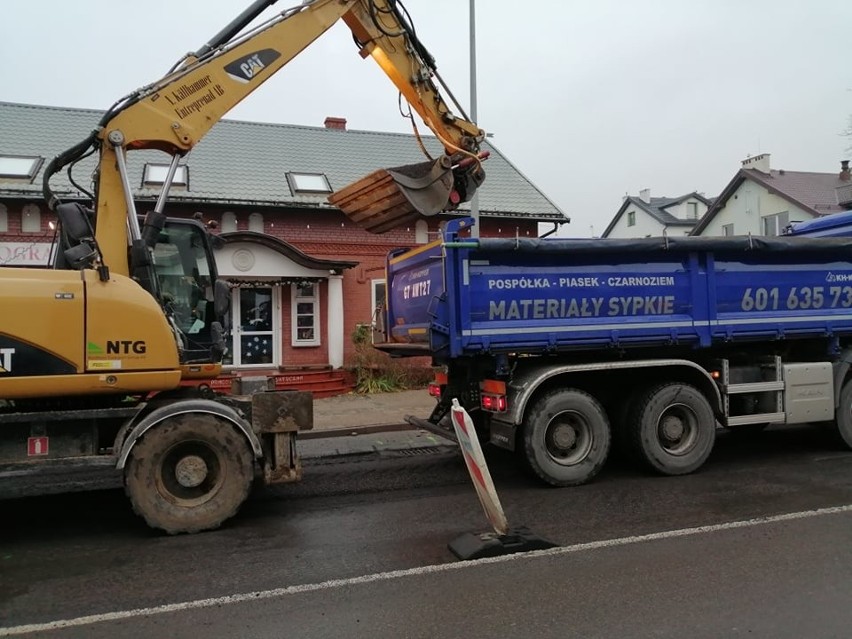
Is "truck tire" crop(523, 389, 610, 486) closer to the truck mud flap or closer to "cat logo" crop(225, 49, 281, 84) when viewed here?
the truck mud flap

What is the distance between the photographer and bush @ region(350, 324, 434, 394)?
14.6 meters

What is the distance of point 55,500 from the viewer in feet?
22.0

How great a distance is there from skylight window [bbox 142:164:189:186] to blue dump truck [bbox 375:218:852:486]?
9.14 m

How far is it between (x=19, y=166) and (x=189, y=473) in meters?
12.4

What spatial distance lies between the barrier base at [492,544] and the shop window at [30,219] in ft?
41.8

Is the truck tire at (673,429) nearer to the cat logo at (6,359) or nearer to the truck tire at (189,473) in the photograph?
the truck tire at (189,473)

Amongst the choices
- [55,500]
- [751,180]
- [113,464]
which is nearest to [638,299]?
[113,464]

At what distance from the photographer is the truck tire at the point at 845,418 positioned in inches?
313

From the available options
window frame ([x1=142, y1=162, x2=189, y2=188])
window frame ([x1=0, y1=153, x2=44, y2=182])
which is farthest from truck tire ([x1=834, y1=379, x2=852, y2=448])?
window frame ([x1=0, y1=153, x2=44, y2=182])

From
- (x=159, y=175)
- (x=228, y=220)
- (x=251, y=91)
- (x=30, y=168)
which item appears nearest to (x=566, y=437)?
(x=251, y=91)

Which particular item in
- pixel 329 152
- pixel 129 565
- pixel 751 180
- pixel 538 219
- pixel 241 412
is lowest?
pixel 129 565

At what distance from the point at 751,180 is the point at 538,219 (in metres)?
23.9

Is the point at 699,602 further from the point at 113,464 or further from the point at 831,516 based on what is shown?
the point at 113,464

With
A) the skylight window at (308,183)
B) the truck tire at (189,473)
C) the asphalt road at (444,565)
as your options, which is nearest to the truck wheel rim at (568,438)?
the asphalt road at (444,565)
